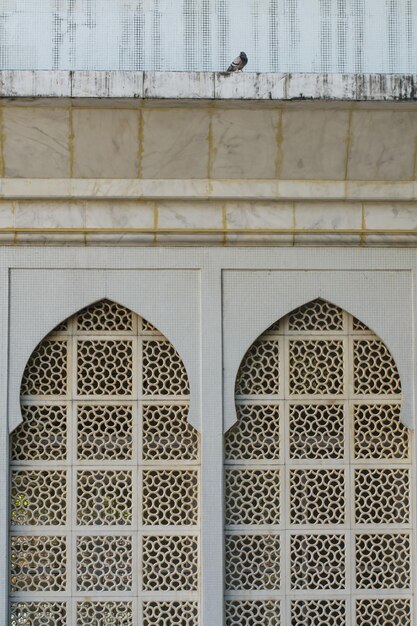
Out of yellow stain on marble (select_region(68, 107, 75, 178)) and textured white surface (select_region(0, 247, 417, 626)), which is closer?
yellow stain on marble (select_region(68, 107, 75, 178))

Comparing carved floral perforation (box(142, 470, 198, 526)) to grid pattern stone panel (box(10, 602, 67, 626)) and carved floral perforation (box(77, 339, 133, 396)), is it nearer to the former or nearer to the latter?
carved floral perforation (box(77, 339, 133, 396))

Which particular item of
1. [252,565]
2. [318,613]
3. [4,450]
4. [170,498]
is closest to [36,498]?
→ [4,450]

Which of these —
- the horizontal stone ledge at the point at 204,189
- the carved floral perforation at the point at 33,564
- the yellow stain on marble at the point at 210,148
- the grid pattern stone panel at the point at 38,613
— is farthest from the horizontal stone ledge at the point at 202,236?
the grid pattern stone panel at the point at 38,613

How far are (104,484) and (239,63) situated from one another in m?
2.23

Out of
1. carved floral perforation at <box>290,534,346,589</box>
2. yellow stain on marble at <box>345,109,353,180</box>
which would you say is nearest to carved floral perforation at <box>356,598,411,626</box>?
carved floral perforation at <box>290,534,346,589</box>

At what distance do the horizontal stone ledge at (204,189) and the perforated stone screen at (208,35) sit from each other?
23.5 inches

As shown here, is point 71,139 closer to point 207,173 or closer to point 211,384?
point 207,173

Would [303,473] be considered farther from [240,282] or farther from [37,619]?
[37,619]

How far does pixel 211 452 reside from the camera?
5066 mm

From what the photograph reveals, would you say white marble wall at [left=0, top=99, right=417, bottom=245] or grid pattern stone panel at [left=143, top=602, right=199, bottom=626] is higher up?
white marble wall at [left=0, top=99, right=417, bottom=245]

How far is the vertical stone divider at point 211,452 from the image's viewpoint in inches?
198

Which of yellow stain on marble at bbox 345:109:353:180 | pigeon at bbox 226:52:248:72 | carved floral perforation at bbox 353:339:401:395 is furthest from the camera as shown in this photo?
carved floral perforation at bbox 353:339:401:395

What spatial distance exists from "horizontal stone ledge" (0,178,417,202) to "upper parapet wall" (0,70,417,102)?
0.48m

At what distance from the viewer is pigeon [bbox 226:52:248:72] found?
475 centimetres
